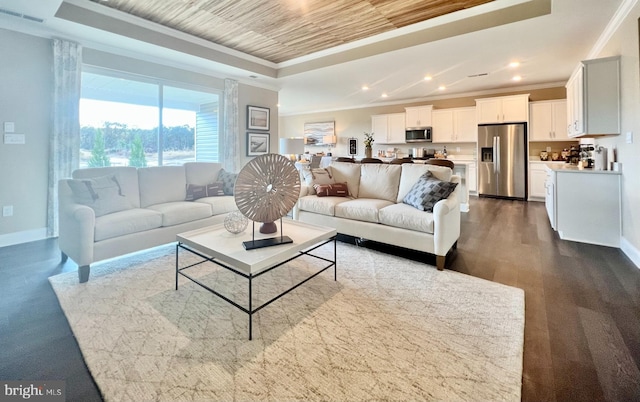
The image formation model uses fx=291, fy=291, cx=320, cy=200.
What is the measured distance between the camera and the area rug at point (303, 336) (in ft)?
4.49

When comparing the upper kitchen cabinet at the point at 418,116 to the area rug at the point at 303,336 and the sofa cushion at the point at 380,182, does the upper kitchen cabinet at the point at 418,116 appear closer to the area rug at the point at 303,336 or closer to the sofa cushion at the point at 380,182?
the sofa cushion at the point at 380,182

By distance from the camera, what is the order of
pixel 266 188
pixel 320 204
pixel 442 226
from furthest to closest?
pixel 320 204 → pixel 442 226 → pixel 266 188

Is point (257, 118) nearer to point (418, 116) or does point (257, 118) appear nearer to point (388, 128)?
point (388, 128)

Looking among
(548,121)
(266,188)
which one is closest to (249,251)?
(266,188)

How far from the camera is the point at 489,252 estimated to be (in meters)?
3.29

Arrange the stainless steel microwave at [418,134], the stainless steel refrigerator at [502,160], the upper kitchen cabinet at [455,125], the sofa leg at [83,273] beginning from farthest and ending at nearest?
the stainless steel microwave at [418,134] → the upper kitchen cabinet at [455,125] → the stainless steel refrigerator at [502,160] → the sofa leg at [83,273]

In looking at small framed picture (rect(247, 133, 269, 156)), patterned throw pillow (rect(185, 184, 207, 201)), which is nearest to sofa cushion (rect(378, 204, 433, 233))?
patterned throw pillow (rect(185, 184, 207, 201))

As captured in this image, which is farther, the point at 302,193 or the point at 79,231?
the point at 302,193

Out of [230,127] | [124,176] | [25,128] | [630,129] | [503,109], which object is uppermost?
[503,109]

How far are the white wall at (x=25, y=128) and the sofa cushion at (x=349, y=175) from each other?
3.81 meters

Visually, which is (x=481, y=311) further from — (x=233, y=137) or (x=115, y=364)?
(x=233, y=137)

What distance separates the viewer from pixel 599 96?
3.54 meters

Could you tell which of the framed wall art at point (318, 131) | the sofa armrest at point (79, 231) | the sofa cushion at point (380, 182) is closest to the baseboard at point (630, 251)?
the sofa cushion at point (380, 182)

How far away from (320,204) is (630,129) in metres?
3.48
